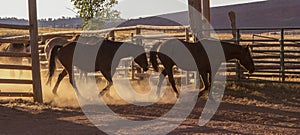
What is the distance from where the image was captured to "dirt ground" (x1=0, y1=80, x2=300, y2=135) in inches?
324

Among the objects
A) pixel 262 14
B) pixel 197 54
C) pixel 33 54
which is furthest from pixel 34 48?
pixel 262 14

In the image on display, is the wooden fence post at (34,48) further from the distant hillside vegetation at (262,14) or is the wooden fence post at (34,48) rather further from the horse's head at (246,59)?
the distant hillside vegetation at (262,14)

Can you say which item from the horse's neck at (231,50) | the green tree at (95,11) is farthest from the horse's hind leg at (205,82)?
the green tree at (95,11)

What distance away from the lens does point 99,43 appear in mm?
11930

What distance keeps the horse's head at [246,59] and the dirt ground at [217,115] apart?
0.65 meters

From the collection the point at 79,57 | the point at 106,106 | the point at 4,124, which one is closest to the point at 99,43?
the point at 79,57

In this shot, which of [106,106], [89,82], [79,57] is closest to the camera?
[106,106]

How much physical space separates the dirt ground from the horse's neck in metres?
0.92

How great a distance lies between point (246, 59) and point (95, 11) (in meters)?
14.7

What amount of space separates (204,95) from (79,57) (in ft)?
9.66

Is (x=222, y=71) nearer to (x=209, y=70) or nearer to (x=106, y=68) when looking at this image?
(x=209, y=70)

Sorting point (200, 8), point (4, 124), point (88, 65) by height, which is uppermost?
point (200, 8)

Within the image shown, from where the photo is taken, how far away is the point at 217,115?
9836 mm

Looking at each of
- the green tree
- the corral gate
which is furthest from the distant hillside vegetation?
the corral gate
